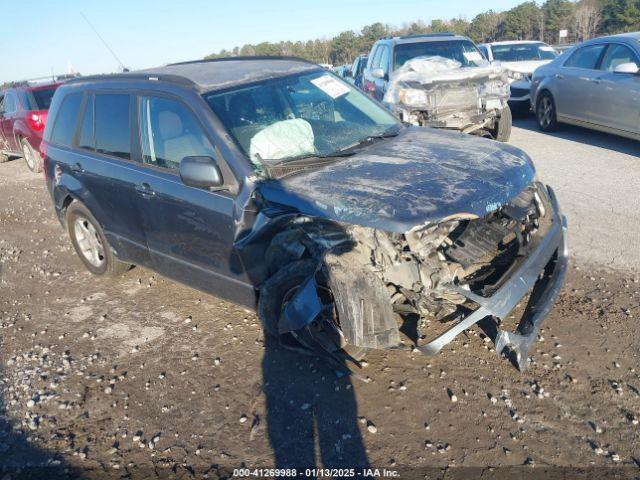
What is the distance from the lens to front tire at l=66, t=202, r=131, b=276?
506cm

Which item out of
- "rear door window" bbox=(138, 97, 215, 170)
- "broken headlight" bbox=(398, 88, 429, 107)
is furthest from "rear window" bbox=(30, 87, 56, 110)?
"rear door window" bbox=(138, 97, 215, 170)

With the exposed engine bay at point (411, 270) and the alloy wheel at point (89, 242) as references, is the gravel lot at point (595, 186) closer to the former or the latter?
the exposed engine bay at point (411, 270)

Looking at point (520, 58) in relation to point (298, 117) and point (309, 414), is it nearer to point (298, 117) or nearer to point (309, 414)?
point (298, 117)

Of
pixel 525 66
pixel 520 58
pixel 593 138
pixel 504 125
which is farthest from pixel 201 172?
pixel 520 58

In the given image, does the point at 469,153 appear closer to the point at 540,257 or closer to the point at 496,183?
the point at 496,183

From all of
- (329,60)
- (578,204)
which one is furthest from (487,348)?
(329,60)

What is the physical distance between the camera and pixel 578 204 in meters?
5.93

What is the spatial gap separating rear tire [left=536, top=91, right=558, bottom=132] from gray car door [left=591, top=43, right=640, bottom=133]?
46.7 inches

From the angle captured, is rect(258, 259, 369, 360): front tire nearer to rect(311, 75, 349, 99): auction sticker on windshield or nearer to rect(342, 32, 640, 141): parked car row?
rect(311, 75, 349, 99): auction sticker on windshield

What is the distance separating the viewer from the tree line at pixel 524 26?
3266 cm

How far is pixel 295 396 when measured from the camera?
325cm

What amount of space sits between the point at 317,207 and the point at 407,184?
23.0 inches

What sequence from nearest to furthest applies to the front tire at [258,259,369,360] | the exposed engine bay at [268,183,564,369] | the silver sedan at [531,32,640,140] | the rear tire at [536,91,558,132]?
the exposed engine bay at [268,183,564,369], the front tire at [258,259,369,360], the silver sedan at [531,32,640,140], the rear tire at [536,91,558,132]

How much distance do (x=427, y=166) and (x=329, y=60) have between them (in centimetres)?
5062
